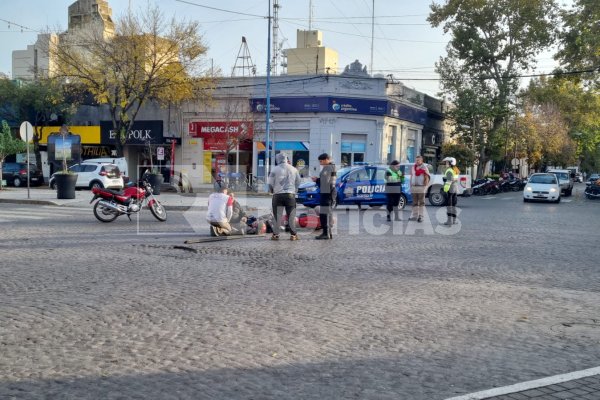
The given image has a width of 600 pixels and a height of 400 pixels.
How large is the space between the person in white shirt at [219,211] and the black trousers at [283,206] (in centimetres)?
101

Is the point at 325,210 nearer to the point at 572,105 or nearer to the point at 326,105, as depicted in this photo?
the point at 326,105

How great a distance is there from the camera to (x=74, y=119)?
39.7 meters

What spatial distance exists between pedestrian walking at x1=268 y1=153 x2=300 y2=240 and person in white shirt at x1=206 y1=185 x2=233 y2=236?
3.32ft

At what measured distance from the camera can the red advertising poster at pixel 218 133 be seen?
36062mm

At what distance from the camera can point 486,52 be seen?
152ft

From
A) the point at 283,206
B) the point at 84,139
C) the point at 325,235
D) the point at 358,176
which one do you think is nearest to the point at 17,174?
the point at 84,139

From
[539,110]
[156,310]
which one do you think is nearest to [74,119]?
[156,310]

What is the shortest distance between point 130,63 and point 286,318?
2799 centimetres

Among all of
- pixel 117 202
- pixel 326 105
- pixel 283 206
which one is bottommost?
pixel 117 202

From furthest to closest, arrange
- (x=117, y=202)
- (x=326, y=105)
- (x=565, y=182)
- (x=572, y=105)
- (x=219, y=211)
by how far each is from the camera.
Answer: (x=572, y=105)
(x=565, y=182)
(x=326, y=105)
(x=117, y=202)
(x=219, y=211)

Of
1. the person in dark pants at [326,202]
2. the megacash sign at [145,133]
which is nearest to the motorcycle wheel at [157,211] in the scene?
the person in dark pants at [326,202]

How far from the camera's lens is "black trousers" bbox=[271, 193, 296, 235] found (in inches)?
481

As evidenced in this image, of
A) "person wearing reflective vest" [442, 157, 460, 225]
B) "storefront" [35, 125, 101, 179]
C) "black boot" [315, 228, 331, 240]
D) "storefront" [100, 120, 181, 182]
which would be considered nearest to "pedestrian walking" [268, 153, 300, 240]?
"black boot" [315, 228, 331, 240]

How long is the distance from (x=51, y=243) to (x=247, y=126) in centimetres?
2488
